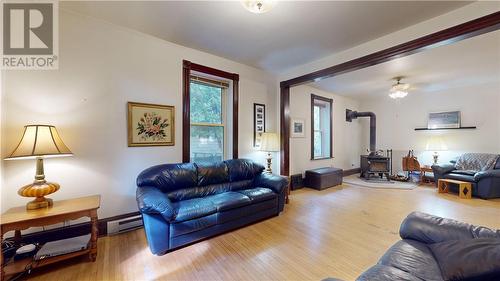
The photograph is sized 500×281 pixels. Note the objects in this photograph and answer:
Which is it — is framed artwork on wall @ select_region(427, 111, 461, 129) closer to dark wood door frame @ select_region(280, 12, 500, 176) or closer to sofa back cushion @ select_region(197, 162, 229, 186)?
dark wood door frame @ select_region(280, 12, 500, 176)

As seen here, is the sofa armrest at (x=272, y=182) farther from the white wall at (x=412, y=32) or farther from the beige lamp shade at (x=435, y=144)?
the beige lamp shade at (x=435, y=144)

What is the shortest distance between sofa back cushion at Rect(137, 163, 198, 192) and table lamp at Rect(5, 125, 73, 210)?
0.84 metres

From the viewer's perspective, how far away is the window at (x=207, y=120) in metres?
3.57

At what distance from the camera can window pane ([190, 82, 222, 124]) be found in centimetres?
357

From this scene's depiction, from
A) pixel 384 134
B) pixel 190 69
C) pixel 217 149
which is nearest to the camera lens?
pixel 190 69

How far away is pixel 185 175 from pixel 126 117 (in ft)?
3.73

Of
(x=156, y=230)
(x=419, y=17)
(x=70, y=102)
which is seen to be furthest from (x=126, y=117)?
(x=419, y=17)

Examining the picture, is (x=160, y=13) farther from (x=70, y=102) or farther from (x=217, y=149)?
(x=217, y=149)

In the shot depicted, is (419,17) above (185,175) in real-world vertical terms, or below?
above

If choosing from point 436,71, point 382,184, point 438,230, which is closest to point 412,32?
point 436,71

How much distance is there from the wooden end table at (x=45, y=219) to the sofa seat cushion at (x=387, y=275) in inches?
95.1

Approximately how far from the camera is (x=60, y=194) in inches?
92.0

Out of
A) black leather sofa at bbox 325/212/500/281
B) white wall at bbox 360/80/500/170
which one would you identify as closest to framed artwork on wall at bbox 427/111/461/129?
white wall at bbox 360/80/500/170

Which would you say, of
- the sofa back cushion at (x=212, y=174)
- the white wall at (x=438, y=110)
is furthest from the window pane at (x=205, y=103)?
the white wall at (x=438, y=110)
